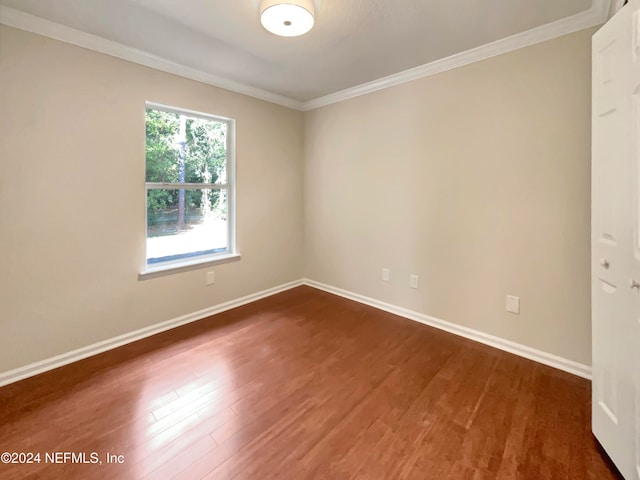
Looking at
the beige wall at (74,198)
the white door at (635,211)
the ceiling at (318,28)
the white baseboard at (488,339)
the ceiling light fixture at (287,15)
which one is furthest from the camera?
the white baseboard at (488,339)

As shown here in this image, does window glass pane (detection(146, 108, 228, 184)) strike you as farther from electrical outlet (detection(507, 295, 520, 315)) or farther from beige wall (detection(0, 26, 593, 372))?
electrical outlet (detection(507, 295, 520, 315))

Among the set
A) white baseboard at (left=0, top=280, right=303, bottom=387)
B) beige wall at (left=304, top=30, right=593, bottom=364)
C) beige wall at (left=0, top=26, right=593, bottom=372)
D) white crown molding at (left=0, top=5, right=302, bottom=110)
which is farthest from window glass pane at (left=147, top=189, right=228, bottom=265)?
beige wall at (left=304, top=30, right=593, bottom=364)

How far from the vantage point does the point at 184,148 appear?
2.97m

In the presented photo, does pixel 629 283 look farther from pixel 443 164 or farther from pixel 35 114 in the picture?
pixel 35 114

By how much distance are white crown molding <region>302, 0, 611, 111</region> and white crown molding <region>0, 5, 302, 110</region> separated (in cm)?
138

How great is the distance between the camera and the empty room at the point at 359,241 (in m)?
1.40

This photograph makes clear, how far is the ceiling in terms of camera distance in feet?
6.09

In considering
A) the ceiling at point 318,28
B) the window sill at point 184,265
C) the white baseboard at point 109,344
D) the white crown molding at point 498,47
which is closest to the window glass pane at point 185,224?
the window sill at point 184,265

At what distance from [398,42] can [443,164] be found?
110 cm

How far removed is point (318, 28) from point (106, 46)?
170 cm

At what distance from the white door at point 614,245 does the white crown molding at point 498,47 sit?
81cm

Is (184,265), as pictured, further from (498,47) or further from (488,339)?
(498,47)

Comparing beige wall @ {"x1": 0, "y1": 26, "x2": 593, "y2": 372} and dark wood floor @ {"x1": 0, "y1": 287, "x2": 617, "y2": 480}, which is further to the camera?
beige wall @ {"x1": 0, "y1": 26, "x2": 593, "y2": 372}

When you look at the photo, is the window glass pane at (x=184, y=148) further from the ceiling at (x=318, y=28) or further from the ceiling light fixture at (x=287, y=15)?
the ceiling light fixture at (x=287, y=15)
